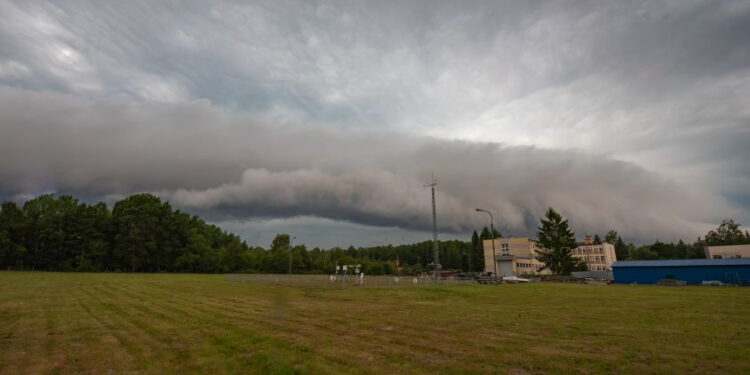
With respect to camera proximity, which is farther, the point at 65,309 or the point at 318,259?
the point at 318,259

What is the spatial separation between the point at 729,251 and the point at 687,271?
57.9 m

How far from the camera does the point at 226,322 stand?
17.9 m

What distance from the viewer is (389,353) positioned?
11781 millimetres

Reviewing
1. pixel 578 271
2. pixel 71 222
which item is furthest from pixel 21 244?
pixel 578 271

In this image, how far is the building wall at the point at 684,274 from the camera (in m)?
58.1

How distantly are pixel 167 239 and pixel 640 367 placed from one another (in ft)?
387

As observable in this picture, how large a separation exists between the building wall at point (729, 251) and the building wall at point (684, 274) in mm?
50522

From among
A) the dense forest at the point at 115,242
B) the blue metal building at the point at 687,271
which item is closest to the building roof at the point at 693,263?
the blue metal building at the point at 687,271

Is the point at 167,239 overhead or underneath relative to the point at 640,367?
overhead

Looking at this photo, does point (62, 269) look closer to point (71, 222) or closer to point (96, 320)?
point (71, 222)

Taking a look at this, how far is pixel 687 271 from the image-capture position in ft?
208

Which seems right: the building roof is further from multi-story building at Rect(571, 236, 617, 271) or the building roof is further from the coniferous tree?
multi-story building at Rect(571, 236, 617, 271)

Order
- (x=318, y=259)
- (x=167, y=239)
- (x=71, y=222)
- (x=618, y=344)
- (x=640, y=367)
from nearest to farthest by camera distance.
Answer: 1. (x=640, y=367)
2. (x=618, y=344)
3. (x=71, y=222)
4. (x=167, y=239)
5. (x=318, y=259)

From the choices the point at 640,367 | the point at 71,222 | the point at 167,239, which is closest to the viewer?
the point at 640,367
